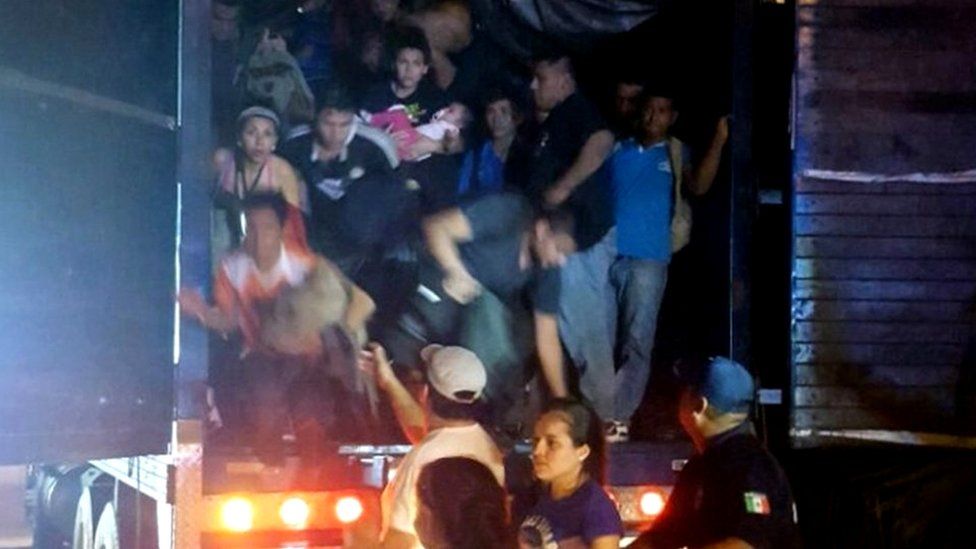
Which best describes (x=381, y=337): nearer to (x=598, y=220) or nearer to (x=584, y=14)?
(x=598, y=220)

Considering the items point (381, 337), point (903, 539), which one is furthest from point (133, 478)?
point (903, 539)

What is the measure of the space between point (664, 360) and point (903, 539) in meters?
2.53

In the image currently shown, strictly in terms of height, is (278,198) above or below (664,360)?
above

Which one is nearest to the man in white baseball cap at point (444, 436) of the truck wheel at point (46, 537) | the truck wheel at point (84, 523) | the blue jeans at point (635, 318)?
the blue jeans at point (635, 318)

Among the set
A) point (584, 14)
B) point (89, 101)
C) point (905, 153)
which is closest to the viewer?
point (89, 101)

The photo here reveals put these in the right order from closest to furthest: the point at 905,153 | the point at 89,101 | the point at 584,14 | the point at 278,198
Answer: the point at 89,101 < the point at 278,198 < the point at 584,14 < the point at 905,153

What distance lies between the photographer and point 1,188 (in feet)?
14.9

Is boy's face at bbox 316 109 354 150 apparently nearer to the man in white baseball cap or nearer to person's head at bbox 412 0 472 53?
person's head at bbox 412 0 472 53

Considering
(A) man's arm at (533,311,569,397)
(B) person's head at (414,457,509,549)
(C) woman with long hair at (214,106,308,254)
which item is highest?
(C) woman with long hair at (214,106,308,254)

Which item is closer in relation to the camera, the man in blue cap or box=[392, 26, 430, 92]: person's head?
the man in blue cap

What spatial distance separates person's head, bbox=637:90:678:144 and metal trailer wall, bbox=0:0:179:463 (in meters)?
1.96

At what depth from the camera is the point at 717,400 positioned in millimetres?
4641

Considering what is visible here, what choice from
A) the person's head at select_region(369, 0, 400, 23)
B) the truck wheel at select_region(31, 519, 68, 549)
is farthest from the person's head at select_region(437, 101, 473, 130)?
the truck wheel at select_region(31, 519, 68, 549)

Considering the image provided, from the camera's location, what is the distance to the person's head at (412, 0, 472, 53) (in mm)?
6242
